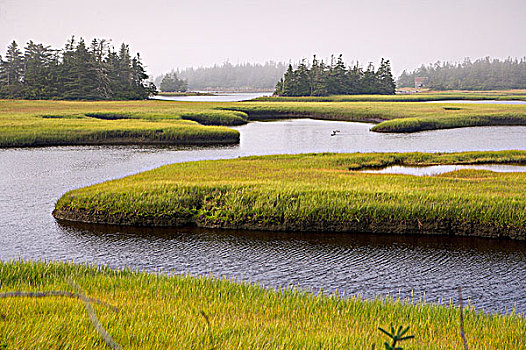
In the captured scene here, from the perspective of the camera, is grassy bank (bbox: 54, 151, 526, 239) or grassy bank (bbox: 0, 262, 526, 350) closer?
grassy bank (bbox: 0, 262, 526, 350)

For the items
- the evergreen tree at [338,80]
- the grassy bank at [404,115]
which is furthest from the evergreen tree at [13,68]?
the evergreen tree at [338,80]

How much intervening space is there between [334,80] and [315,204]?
119 m

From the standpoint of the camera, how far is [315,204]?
19.2 meters

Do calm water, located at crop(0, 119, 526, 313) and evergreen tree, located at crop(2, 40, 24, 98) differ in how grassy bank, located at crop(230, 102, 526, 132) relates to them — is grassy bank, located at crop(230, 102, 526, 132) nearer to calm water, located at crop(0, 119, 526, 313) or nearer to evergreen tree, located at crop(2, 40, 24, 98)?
calm water, located at crop(0, 119, 526, 313)

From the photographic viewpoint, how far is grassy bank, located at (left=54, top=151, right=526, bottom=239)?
1820cm

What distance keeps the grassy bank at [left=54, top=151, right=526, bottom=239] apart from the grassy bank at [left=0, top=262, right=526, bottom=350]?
340 inches

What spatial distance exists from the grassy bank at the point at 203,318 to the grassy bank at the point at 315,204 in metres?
8.62

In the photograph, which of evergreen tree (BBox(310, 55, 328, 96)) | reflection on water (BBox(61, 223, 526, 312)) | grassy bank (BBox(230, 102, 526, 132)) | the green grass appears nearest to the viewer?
reflection on water (BBox(61, 223, 526, 312))

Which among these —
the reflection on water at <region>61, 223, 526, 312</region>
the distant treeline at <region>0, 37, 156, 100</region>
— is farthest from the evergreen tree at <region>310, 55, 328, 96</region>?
the reflection on water at <region>61, 223, 526, 312</region>

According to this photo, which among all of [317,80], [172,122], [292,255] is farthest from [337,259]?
[317,80]

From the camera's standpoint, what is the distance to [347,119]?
79.9m

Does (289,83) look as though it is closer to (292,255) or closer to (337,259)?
(292,255)

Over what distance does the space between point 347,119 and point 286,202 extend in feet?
204

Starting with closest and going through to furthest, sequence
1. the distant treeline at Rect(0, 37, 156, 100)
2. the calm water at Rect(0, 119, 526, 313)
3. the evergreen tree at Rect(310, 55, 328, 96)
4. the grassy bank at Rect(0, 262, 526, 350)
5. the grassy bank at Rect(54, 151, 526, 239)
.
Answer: the grassy bank at Rect(0, 262, 526, 350) < the calm water at Rect(0, 119, 526, 313) < the grassy bank at Rect(54, 151, 526, 239) < the distant treeline at Rect(0, 37, 156, 100) < the evergreen tree at Rect(310, 55, 328, 96)
